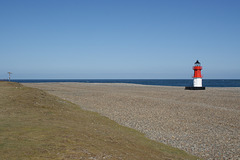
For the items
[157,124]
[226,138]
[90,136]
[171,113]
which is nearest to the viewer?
[90,136]

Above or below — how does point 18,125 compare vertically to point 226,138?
above

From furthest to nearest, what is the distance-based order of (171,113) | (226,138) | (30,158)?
1. (171,113)
2. (226,138)
3. (30,158)

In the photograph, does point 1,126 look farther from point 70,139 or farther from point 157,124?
point 157,124

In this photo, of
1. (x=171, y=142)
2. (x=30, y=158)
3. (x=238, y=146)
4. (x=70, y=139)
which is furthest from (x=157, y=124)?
(x=30, y=158)

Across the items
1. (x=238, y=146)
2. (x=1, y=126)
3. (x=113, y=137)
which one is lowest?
(x=238, y=146)

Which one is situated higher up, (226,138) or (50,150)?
(50,150)

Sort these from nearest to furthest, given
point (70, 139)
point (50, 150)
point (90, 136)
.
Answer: point (50, 150) < point (70, 139) < point (90, 136)

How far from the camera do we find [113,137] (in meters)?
8.49

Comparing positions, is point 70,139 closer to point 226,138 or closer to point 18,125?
point 18,125

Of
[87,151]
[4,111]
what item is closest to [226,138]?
[87,151]

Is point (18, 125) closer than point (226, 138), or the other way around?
point (18, 125)

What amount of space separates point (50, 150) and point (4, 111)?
6631 mm

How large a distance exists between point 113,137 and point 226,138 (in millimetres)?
5698

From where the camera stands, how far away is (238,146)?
31.3ft
